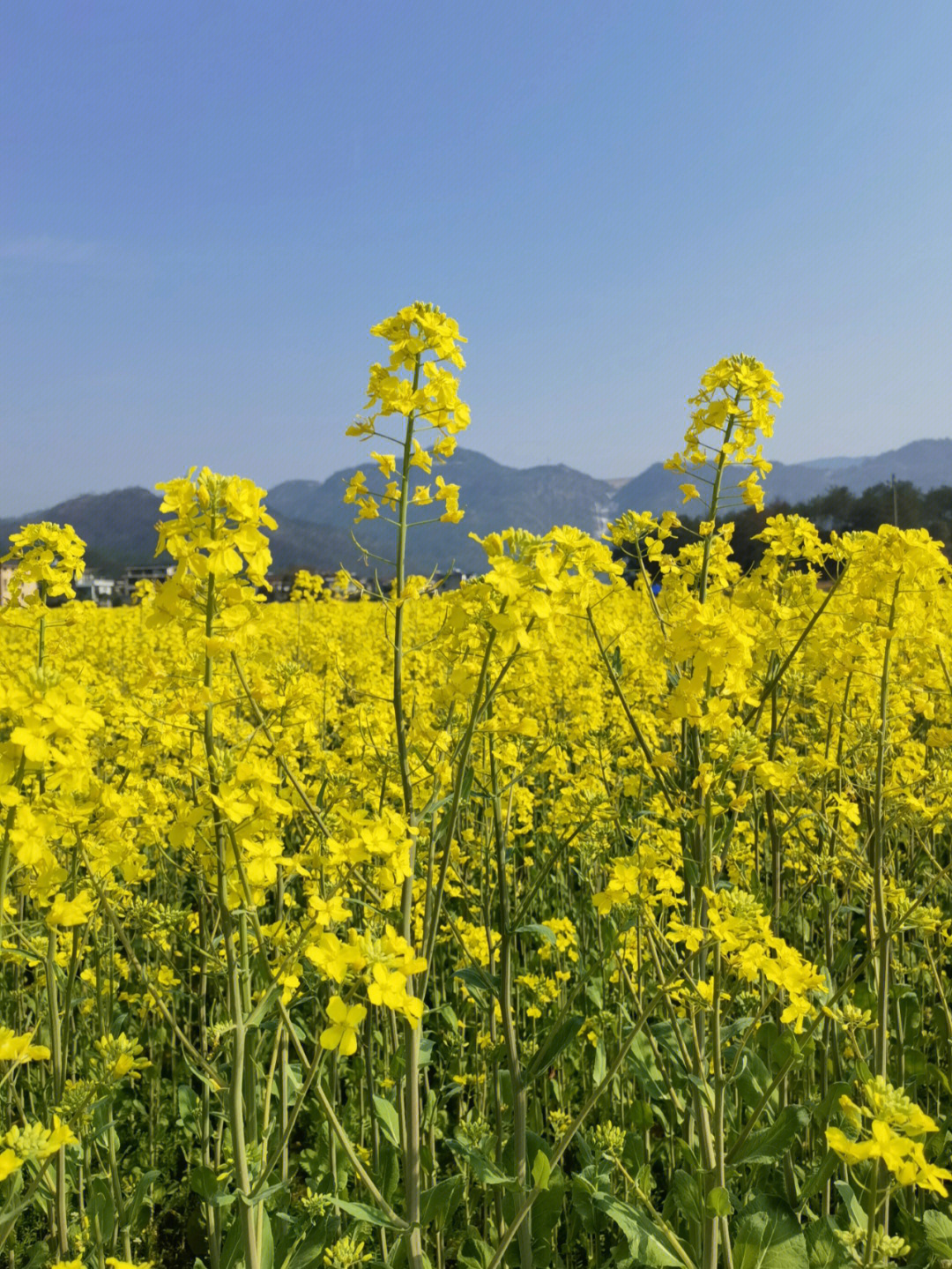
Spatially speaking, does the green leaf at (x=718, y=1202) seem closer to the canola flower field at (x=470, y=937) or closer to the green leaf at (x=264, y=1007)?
the canola flower field at (x=470, y=937)

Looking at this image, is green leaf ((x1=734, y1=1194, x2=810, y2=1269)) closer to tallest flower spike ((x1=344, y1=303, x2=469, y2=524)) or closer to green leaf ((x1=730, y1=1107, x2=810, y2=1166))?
green leaf ((x1=730, y1=1107, x2=810, y2=1166))

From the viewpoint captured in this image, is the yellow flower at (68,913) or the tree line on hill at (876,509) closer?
the yellow flower at (68,913)

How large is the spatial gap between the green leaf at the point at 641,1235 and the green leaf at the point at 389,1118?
62cm

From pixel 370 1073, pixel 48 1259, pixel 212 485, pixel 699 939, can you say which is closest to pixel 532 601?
pixel 212 485

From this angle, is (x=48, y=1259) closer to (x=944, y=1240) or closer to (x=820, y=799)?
(x=944, y=1240)

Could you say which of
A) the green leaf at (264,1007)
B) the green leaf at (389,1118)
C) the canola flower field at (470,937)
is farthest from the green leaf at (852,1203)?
the green leaf at (264,1007)

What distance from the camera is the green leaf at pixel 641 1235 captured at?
6.75 ft

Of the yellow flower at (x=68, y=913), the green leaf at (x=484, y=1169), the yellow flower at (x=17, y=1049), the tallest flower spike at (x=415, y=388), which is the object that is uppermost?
the tallest flower spike at (x=415, y=388)

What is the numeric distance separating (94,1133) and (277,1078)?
0.92m

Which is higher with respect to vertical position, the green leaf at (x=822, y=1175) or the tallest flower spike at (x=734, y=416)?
the tallest flower spike at (x=734, y=416)

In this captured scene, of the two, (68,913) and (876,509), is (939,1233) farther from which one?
(876,509)

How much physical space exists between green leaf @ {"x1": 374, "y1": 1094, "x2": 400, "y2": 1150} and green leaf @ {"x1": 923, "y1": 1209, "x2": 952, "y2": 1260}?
1.48 m

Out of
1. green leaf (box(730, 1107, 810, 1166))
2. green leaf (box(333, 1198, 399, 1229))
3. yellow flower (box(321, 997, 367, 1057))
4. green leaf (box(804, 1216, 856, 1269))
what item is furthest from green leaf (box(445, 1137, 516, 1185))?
yellow flower (box(321, 997, 367, 1057))

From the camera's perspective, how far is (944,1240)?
7.26 ft
